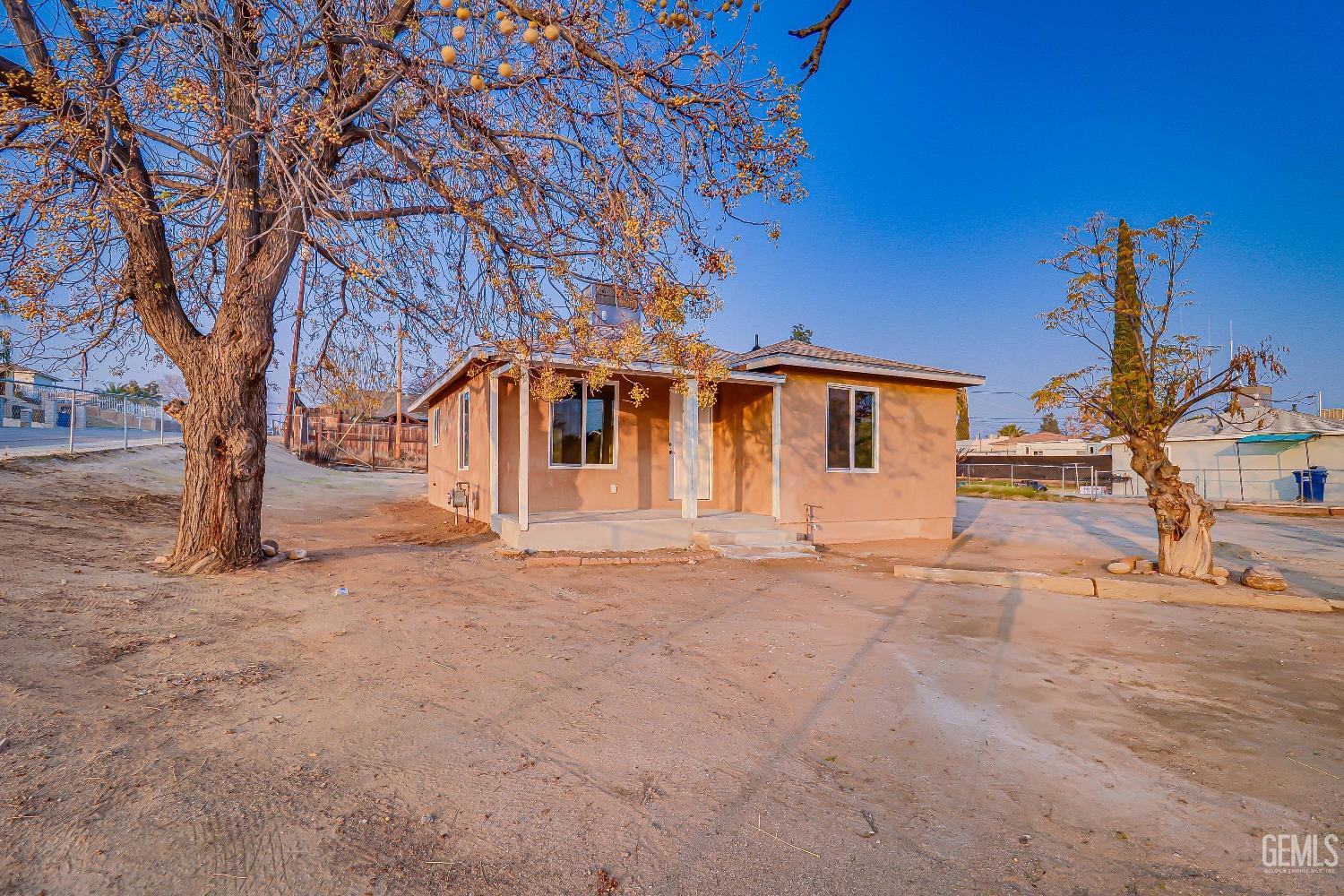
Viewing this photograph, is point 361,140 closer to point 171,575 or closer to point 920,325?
point 171,575

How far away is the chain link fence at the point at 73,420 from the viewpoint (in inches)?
520

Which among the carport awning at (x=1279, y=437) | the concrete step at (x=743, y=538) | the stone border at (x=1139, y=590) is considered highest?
the carport awning at (x=1279, y=437)

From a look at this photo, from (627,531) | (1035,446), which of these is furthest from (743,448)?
(1035,446)

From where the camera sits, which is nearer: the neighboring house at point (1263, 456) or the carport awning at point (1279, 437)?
the carport awning at point (1279, 437)

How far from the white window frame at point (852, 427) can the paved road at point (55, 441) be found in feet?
49.1

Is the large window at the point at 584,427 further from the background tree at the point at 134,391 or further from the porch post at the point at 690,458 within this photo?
the background tree at the point at 134,391

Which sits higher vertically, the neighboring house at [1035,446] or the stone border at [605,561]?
the neighboring house at [1035,446]

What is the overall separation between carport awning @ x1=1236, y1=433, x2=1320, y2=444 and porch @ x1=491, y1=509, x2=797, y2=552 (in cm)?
2252

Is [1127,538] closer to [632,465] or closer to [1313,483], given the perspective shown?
[632,465]

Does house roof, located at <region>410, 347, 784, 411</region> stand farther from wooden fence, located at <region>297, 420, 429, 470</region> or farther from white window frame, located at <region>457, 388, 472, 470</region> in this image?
wooden fence, located at <region>297, 420, 429, 470</region>

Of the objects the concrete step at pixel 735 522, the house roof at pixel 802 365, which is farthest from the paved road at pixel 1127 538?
the concrete step at pixel 735 522

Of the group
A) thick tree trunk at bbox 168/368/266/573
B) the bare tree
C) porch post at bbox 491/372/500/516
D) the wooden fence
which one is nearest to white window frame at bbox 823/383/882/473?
porch post at bbox 491/372/500/516

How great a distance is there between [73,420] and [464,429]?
8375 mm

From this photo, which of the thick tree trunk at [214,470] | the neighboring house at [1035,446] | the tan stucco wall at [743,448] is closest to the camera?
the thick tree trunk at [214,470]
